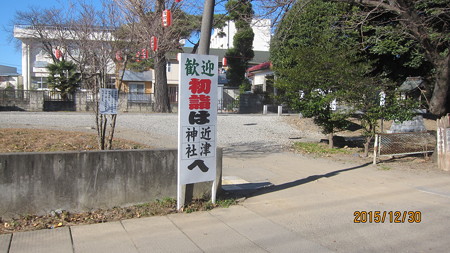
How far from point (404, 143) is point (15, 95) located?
26.0 m

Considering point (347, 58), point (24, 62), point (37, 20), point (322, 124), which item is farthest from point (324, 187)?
point (24, 62)

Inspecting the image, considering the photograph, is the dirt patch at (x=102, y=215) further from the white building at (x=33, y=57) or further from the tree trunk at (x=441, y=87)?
the white building at (x=33, y=57)

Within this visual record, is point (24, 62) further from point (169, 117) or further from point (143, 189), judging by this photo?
point (143, 189)

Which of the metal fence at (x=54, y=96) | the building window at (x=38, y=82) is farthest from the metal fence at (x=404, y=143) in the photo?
the building window at (x=38, y=82)

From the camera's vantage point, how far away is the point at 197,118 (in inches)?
239

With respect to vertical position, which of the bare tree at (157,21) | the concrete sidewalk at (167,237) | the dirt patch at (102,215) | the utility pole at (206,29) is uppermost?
the bare tree at (157,21)

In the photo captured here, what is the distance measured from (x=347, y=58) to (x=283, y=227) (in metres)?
8.92

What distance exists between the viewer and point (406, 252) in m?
4.61

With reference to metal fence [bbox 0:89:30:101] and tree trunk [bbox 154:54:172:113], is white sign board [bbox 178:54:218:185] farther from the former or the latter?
metal fence [bbox 0:89:30:101]

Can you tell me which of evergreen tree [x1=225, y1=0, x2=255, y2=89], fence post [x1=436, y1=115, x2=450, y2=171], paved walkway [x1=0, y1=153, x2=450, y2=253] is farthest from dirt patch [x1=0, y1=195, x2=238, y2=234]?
evergreen tree [x1=225, y1=0, x2=255, y2=89]

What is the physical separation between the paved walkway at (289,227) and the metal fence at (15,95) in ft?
78.1

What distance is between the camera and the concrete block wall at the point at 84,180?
17.7ft
